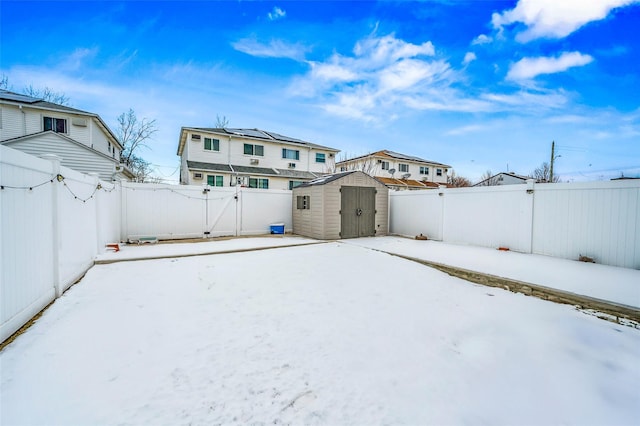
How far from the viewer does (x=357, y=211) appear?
10.1 metres

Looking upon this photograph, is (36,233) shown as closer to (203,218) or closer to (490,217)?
(203,218)

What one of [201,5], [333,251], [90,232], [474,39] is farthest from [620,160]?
[90,232]

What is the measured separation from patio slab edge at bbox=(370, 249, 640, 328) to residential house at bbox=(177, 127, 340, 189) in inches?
532

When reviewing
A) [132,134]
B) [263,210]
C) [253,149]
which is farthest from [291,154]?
[132,134]

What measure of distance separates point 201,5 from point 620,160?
27.4m

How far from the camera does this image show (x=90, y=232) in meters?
5.50

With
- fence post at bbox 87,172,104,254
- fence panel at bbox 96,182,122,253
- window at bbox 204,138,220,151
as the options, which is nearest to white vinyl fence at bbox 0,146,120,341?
fence post at bbox 87,172,104,254

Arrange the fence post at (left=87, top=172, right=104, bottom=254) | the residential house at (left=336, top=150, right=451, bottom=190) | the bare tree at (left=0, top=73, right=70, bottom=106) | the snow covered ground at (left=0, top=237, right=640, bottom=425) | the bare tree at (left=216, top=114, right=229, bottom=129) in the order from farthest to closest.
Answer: the bare tree at (left=216, top=114, right=229, bottom=129), the residential house at (left=336, top=150, right=451, bottom=190), the bare tree at (left=0, top=73, right=70, bottom=106), the fence post at (left=87, top=172, right=104, bottom=254), the snow covered ground at (left=0, top=237, right=640, bottom=425)

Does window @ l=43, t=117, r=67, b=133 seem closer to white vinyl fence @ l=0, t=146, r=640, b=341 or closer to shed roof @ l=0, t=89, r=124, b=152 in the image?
shed roof @ l=0, t=89, r=124, b=152

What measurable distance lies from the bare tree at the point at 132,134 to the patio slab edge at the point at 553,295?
93.2ft

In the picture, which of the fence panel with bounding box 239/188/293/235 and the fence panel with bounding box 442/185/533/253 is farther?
the fence panel with bounding box 239/188/293/235

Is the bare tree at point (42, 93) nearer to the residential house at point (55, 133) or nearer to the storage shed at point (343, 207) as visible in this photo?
the residential house at point (55, 133)

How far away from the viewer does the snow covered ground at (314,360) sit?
180 cm

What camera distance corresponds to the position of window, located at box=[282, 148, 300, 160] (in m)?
20.2
